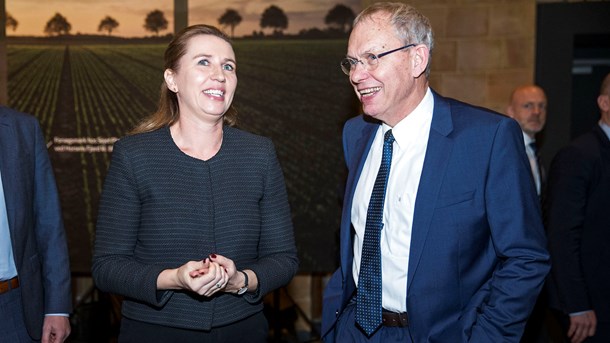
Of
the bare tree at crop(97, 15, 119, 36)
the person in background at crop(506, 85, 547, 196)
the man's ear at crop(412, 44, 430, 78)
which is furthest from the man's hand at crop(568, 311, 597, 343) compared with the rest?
the bare tree at crop(97, 15, 119, 36)

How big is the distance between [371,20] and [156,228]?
1.02 m

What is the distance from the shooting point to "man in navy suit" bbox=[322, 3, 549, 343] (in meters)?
2.09

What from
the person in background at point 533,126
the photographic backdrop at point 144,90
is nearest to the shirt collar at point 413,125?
the person in background at point 533,126

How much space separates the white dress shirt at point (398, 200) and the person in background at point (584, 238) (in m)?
1.55

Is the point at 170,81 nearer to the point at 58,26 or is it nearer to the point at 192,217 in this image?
the point at 192,217

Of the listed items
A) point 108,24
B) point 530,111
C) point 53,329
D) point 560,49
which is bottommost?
point 53,329

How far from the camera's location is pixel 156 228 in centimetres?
226

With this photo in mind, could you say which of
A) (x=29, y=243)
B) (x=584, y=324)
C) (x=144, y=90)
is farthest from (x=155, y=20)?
(x=584, y=324)

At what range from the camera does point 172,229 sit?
2258mm

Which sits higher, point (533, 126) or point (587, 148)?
point (533, 126)

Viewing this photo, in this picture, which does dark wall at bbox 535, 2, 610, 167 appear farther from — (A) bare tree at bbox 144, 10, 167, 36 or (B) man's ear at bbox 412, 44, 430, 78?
(B) man's ear at bbox 412, 44, 430, 78

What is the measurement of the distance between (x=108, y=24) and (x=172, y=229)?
3202mm

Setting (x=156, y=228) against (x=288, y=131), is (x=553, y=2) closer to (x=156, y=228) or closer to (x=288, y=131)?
(x=288, y=131)

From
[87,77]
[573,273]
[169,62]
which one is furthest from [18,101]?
[573,273]
